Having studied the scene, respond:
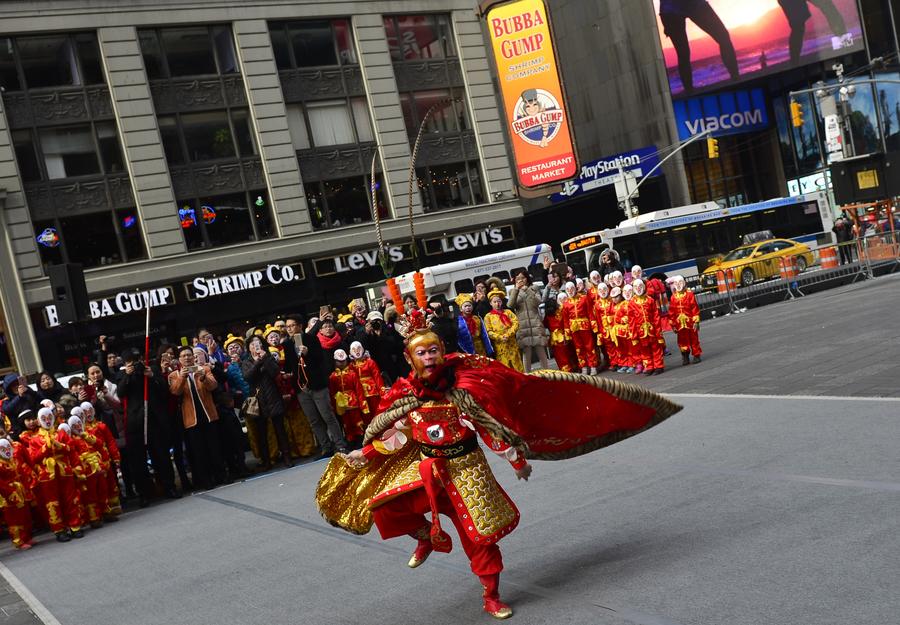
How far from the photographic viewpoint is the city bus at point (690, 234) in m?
33.4

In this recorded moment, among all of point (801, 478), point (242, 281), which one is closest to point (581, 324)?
point (801, 478)

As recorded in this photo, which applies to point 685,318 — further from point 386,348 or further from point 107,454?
point 107,454

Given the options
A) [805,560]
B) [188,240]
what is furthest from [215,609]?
[188,240]

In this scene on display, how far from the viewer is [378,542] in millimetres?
8273

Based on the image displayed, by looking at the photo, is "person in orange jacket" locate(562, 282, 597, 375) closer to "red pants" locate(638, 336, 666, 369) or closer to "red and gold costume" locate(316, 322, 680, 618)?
"red pants" locate(638, 336, 666, 369)

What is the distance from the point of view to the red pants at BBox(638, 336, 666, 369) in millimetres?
15680

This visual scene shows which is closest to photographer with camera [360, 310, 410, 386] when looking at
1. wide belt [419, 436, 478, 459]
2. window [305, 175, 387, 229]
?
wide belt [419, 436, 478, 459]

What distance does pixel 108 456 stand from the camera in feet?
40.2

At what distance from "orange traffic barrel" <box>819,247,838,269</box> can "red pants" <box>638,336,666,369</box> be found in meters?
13.0

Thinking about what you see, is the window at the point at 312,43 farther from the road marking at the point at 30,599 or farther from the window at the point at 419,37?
the road marking at the point at 30,599

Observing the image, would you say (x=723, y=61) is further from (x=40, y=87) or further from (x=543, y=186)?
(x=40, y=87)

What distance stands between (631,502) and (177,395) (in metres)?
7.55

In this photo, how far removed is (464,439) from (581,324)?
37.6 feet

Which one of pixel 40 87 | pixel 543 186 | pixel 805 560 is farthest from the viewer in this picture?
pixel 543 186
